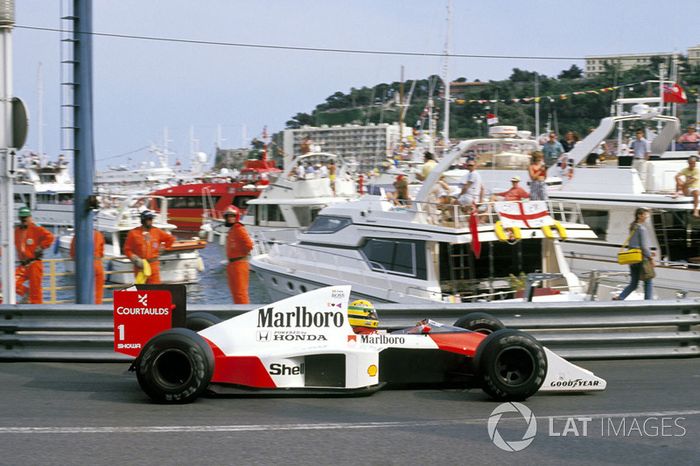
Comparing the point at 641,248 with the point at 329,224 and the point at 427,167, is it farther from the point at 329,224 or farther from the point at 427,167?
the point at 329,224

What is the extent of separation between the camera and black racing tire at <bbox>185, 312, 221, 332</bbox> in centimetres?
737

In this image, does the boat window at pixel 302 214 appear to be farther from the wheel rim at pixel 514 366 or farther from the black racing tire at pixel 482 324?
the wheel rim at pixel 514 366

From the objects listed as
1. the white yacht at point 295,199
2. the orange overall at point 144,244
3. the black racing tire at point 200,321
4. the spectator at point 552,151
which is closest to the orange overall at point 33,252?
the orange overall at point 144,244

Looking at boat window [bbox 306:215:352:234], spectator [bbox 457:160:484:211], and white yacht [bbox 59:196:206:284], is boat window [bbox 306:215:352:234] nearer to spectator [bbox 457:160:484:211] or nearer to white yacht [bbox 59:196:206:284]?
spectator [bbox 457:160:484:211]

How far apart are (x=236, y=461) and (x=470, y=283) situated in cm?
837

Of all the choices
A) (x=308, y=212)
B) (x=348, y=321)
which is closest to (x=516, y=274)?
(x=348, y=321)

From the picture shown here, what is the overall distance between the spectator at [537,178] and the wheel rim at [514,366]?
752cm

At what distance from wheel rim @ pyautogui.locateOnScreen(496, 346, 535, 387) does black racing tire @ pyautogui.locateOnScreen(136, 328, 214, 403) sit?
86.1 inches

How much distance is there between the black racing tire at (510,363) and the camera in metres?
6.41

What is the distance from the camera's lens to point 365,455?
5.01m

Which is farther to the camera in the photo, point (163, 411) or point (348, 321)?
point (348, 321)

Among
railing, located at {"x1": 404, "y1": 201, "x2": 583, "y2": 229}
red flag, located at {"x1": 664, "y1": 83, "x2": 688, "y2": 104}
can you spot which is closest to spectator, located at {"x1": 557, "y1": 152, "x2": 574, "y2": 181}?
railing, located at {"x1": 404, "y1": 201, "x2": 583, "y2": 229}

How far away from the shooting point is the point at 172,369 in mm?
6379

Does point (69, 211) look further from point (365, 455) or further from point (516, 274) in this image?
point (365, 455)
